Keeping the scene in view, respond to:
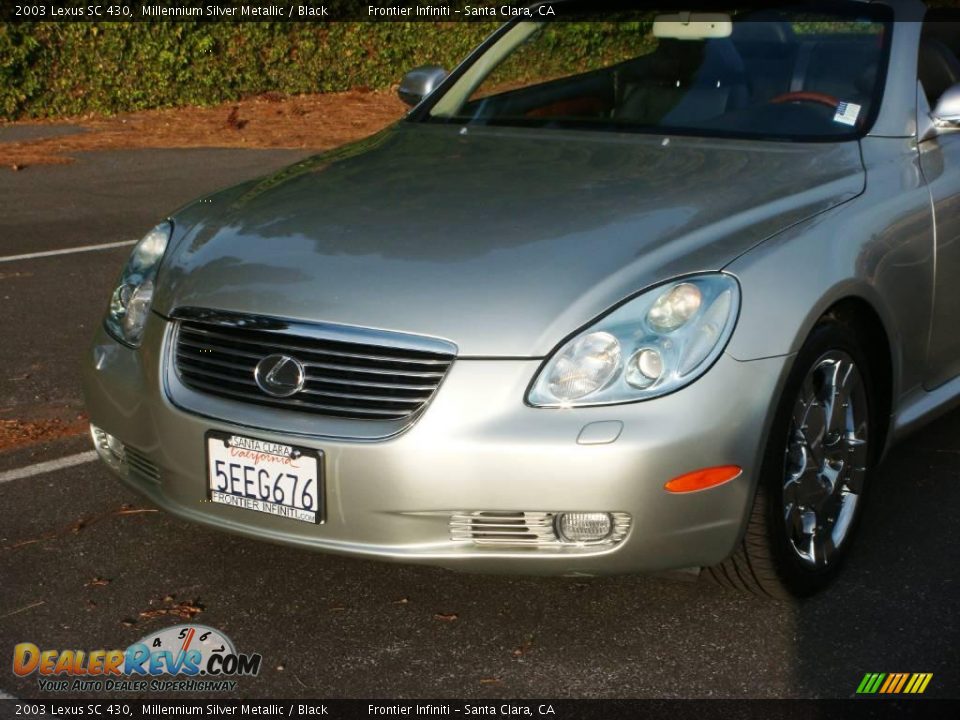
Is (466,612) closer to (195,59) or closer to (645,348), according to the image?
(645,348)

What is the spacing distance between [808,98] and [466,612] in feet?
6.61

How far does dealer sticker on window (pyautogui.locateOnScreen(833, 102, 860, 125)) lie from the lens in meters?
4.42

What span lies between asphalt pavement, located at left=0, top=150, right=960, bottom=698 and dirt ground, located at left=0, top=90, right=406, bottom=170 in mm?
8413

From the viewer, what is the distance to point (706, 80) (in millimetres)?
4762

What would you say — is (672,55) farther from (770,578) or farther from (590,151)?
(770,578)

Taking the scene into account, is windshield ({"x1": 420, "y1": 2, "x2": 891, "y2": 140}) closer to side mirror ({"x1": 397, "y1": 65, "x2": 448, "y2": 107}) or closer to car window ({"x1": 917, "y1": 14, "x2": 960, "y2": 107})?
side mirror ({"x1": 397, "y1": 65, "x2": 448, "y2": 107})

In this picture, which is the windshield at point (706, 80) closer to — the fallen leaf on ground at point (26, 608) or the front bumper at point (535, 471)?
the front bumper at point (535, 471)

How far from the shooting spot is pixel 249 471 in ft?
11.4

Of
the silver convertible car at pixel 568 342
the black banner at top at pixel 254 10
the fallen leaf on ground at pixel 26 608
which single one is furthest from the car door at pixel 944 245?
the black banner at top at pixel 254 10

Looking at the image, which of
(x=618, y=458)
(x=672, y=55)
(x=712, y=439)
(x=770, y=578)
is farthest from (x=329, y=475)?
(x=672, y=55)

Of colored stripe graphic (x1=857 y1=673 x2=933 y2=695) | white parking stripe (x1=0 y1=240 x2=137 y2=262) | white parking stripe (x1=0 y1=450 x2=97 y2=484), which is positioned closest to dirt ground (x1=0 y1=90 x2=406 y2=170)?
white parking stripe (x1=0 y1=240 x2=137 y2=262)

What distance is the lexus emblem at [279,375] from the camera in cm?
347

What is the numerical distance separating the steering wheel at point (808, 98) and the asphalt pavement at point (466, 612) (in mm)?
1247

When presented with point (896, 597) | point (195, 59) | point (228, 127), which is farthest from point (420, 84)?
point (195, 59)
